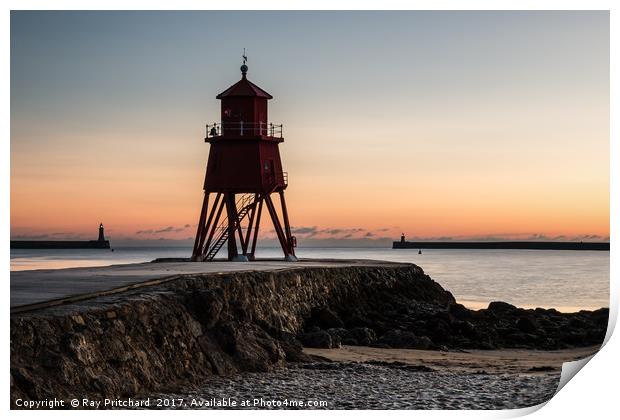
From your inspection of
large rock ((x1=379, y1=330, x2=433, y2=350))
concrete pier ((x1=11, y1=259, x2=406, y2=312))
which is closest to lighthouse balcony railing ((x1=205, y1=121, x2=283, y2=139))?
concrete pier ((x1=11, y1=259, x2=406, y2=312))

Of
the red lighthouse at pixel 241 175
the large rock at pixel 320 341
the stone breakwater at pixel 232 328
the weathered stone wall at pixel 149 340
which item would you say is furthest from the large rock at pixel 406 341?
the red lighthouse at pixel 241 175

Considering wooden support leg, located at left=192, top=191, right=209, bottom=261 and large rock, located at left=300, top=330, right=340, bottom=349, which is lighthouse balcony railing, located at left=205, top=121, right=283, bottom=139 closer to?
wooden support leg, located at left=192, top=191, right=209, bottom=261

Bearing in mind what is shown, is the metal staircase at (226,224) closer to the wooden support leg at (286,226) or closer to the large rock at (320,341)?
the wooden support leg at (286,226)

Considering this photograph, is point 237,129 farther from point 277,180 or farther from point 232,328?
point 232,328

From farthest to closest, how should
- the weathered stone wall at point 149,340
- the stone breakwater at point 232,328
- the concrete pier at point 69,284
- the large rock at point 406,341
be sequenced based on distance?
1. the large rock at point 406,341
2. the concrete pier at point 69,284
3. the stone breakwater at point 232,328
4. the weathered stone wall at point 149,340

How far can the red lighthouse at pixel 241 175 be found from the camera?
104 feet

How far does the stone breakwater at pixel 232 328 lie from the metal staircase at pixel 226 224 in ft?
15.7

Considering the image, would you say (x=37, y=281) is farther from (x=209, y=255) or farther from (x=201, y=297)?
(x=209, y=255)

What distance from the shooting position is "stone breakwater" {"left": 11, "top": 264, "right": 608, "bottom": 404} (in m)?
13.7

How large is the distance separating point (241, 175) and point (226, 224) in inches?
77.1

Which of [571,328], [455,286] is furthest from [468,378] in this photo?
[455,286]

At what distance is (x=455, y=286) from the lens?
54312mm

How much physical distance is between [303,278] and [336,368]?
849cm

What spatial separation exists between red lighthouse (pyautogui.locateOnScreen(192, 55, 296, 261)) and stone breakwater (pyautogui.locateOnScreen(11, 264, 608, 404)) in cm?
433
